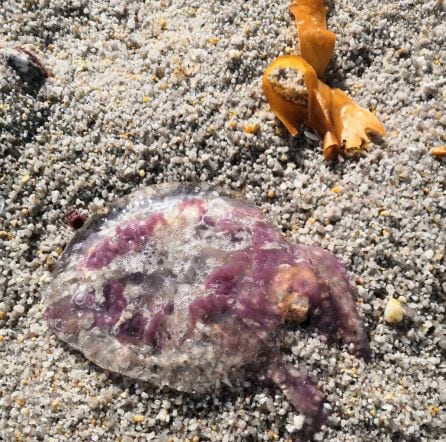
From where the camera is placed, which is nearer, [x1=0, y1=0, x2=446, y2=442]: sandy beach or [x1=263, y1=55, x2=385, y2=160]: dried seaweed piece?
[x1=0, y1=0, x2=446, y2=442]: sandy beach

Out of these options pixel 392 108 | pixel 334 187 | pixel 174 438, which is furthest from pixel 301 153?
pixel 174 438

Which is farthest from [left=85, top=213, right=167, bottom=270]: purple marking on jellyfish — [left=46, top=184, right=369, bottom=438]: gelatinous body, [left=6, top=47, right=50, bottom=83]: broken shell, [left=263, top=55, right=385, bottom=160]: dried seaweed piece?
[left=6, top=47, right=50, bottom=83]: broken shell

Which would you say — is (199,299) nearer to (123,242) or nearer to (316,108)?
(123,242)

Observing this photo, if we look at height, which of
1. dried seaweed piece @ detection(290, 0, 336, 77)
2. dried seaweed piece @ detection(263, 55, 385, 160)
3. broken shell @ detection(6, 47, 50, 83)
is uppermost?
dried seaweed piece @ detection(290, 0, 336, 77)

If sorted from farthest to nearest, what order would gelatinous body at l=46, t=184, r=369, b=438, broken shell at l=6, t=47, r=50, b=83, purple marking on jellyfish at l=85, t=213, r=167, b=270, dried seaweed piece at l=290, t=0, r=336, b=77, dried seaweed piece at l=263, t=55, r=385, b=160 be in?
broken shell at l=6, t=47, r=50, b=83 → dried seaweed piece at l=290, t=0, r=336, b=77 → dried seaweed piece at l=263, t=55, r=385, b=160 → purple marking on jellyfish at l=85, t=213, r=167, b=270 → gelatinous body at l=46, t=184, r=369, b=438

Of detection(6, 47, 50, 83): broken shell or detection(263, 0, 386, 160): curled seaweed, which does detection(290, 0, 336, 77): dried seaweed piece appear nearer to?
detection(263, 0, 386, 160): curled seaweed

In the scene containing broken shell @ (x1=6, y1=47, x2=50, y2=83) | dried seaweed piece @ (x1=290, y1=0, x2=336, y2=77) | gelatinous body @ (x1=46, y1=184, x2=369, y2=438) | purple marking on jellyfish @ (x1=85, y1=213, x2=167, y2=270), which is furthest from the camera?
broken shell @ (x1=6, y1=47, x2=50, y2=83)
